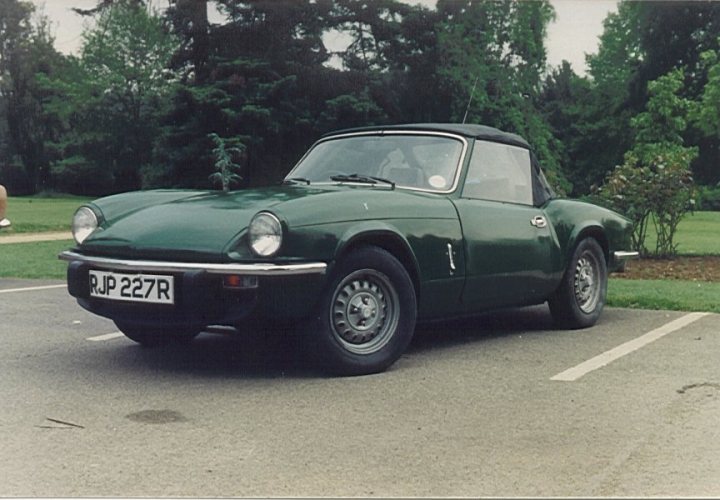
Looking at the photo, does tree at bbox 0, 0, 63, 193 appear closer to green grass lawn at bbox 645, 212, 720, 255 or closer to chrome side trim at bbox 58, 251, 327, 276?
green grass lawn at bbox 645, 212, 720, 255

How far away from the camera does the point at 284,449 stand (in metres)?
3.55

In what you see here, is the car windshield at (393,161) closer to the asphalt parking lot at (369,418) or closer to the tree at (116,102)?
the asphalt parking lot at (369,418)

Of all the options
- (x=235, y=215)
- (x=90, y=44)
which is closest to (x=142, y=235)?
(x=235, y=215)

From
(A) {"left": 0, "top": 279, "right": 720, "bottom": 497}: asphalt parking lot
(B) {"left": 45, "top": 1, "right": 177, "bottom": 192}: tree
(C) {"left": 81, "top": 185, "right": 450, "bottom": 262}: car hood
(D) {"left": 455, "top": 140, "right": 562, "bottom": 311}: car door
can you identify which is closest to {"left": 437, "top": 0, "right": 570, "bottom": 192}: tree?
(B) {"left": 45, "top": 1, "right": 177, "bottom": 192}: tree

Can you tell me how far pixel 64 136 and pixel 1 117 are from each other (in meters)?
4.72

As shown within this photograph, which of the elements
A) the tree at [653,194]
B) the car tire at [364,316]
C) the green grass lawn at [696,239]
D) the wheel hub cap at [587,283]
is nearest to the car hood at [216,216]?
the car tire at [364,316]

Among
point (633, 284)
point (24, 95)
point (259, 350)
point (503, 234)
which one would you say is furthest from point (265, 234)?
point (24, 95)

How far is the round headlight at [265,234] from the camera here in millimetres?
4680

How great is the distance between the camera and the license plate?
15.5ft

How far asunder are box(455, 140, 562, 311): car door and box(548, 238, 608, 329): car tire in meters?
0.19

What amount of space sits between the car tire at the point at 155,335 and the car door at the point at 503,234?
1776 millimetres

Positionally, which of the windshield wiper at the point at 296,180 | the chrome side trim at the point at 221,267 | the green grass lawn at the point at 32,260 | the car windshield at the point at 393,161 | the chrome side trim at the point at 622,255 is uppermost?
the car windshield at the point at 393,161

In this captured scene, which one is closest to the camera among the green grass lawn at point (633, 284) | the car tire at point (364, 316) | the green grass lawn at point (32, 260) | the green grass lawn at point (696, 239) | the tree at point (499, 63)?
the car tire at point (364, 316)

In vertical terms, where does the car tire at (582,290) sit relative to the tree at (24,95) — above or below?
below
